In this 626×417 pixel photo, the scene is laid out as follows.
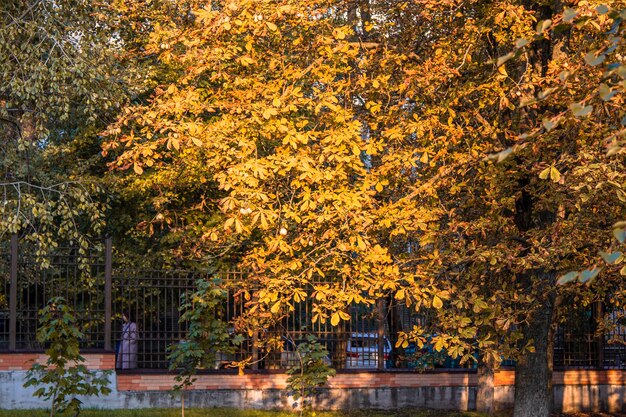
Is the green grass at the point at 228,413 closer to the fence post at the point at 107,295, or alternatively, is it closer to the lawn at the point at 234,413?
the lawn at the point at 234,413

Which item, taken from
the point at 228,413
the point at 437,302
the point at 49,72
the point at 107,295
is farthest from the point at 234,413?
the point at 49,72

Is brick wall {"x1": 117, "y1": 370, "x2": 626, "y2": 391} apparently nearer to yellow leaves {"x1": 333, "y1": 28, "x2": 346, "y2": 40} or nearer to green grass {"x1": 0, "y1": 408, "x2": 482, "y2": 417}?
green grass {"x1": 0, "y1": 408, "x2": 482, "y2": 417}

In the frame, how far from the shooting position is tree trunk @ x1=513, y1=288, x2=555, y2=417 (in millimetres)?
12383

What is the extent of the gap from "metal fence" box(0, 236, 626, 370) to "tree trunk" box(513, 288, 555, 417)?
4.71ft

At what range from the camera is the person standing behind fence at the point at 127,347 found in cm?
1492

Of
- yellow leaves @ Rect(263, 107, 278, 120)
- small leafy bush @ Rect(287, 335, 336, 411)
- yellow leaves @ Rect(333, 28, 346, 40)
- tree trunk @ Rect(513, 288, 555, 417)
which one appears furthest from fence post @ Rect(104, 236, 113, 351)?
tree trunk @ Rect(513, 288, 555, 417)

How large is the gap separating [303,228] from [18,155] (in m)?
9.68

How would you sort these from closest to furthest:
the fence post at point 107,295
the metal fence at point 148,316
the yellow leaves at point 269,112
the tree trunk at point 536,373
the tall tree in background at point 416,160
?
the yellow leaves at point 269,112 < the tall tree in background at point 416,160 < the tree trunk at point 536,373 < the metal fence at point 148,316 < the fence post at point 107,295

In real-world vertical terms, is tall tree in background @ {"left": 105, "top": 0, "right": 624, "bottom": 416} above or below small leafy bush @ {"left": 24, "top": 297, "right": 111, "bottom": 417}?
above


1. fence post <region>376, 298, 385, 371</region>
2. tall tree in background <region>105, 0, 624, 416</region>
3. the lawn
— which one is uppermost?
tall tree in background <region>105, 0, 624, 416</region>

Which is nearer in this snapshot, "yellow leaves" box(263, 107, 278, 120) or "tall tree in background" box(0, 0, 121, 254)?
"yellow leaves" box(263, 107, 278, 120)

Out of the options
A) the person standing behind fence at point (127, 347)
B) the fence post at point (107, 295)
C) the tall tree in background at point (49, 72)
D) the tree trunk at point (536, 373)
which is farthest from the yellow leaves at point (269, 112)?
the person standing behind fence at point (127, 347)

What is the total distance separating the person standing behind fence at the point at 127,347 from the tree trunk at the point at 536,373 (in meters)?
6.25

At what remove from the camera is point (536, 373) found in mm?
12523
